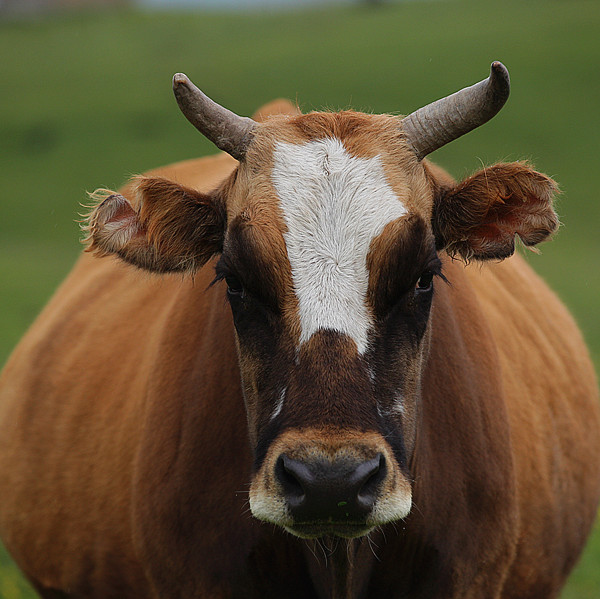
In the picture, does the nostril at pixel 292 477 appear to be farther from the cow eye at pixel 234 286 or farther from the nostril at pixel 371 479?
the cow eye at pixel 234 286

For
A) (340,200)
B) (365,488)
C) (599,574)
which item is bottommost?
(599,574)

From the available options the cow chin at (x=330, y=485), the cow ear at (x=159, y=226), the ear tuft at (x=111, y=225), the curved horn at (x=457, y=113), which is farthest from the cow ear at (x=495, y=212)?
the ear tuft at (x=111, y=225)

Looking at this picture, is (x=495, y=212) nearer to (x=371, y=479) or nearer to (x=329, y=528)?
(x=371, y=479)

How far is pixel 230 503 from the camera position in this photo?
4.18m

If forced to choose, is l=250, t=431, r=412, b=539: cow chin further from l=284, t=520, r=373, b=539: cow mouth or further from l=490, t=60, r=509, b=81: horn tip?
l=490, t=60, r=509, b=81: horn tip

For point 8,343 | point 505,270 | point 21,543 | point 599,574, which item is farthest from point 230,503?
point 8,343

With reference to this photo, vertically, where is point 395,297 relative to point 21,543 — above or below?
above

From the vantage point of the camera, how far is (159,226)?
13.4 feet

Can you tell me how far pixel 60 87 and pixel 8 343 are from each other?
2531cm

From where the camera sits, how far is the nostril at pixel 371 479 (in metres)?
3.20

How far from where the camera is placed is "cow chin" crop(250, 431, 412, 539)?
318 centimetres

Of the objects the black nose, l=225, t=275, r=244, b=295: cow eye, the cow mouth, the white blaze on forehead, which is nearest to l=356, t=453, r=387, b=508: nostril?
the black nose

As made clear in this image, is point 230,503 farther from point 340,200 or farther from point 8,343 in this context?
point 8,343

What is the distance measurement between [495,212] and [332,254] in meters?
0.89
